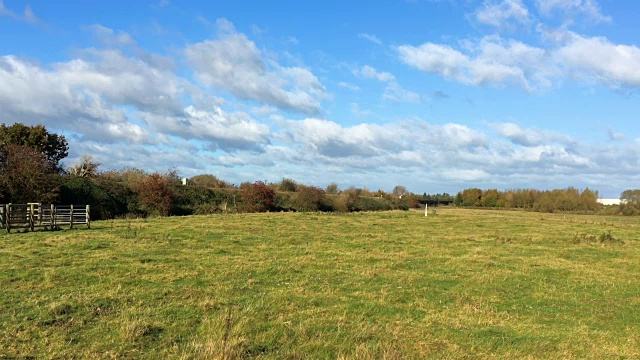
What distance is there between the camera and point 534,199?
10144 cm

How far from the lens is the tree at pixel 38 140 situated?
140 ft

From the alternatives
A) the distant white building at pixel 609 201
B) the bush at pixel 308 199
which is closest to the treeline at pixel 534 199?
the distant white building at pixel 609 201

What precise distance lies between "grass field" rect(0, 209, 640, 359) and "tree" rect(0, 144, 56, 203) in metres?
19.9

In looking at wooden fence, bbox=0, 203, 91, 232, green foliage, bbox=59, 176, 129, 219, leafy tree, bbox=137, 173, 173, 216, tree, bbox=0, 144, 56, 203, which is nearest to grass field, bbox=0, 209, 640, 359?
wooden fence, bbox=0, 203, 91, 232

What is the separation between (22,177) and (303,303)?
1311 inches

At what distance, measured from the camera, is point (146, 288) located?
10.3 metres

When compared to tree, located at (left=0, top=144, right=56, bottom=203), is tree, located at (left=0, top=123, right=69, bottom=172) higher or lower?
higher

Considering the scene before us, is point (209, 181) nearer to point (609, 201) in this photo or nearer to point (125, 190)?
point (125, 190)

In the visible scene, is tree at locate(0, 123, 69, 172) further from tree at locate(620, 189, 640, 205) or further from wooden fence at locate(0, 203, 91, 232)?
tree at locate(620, 189, 640, 205)

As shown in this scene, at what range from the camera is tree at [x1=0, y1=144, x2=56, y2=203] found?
34219mm

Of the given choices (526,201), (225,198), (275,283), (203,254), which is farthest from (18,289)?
(526,201)

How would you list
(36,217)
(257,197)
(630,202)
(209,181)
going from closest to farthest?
(36,217), (257,197), (209,181), (630,202)

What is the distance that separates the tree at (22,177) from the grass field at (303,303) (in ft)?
65.2

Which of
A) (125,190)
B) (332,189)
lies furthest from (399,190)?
(125,190)
